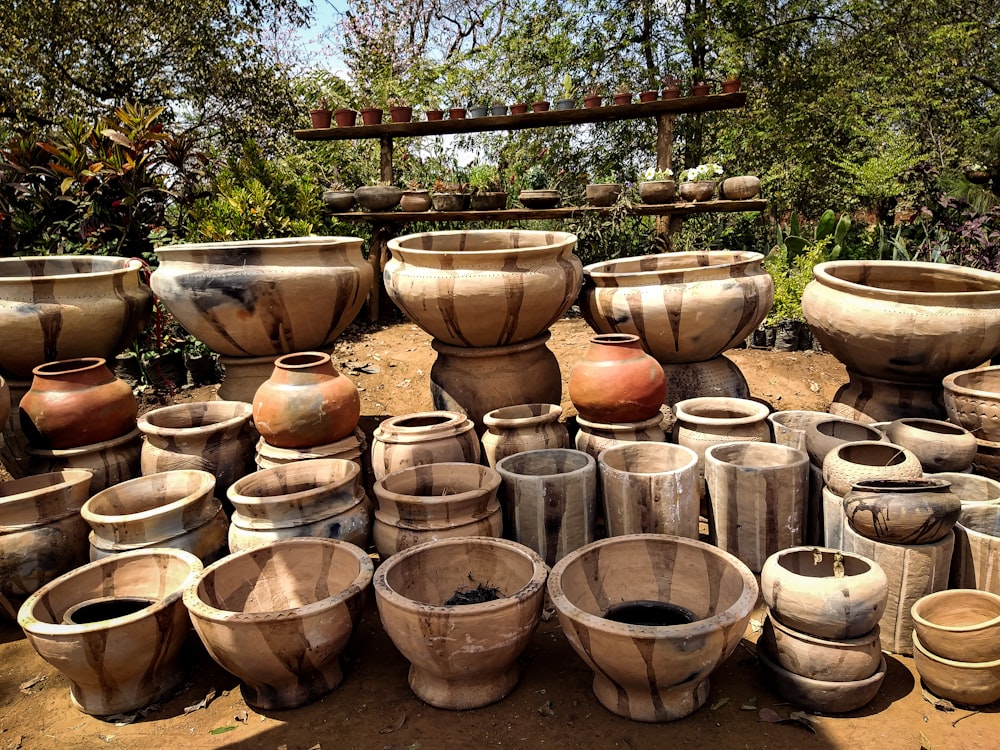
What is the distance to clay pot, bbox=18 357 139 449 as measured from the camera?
3178 mm

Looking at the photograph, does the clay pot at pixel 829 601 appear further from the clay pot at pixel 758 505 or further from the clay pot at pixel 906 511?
the clay pot at pixel 758 505

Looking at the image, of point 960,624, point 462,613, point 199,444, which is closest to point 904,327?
point 960,624

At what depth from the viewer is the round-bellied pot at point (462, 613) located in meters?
2.08

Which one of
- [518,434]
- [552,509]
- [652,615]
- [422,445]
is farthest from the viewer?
[518,434]

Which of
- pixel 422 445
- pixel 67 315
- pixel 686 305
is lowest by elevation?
pixel 422 445

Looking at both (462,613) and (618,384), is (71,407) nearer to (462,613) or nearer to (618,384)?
(462,613)

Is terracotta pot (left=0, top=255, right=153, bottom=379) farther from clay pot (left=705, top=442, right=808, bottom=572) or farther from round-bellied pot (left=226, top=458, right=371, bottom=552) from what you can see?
clay pot (left=705, top=442, right=808, bottom=572)

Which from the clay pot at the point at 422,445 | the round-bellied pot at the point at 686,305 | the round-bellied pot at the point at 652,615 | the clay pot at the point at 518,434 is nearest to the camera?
the round-bellied pot at the point at 652,615

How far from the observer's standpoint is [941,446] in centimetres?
284

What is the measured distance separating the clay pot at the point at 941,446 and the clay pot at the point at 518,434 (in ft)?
4.87

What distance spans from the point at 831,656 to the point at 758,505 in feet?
2.57

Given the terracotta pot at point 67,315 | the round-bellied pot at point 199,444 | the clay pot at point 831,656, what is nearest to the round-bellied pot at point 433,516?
the round-bellied pot at point 199,444

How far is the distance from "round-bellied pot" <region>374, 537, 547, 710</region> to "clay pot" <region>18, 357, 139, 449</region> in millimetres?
1760

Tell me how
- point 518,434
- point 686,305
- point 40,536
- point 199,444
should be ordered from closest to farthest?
point 40,536
point 199,444
point 518,434
point 686,305
